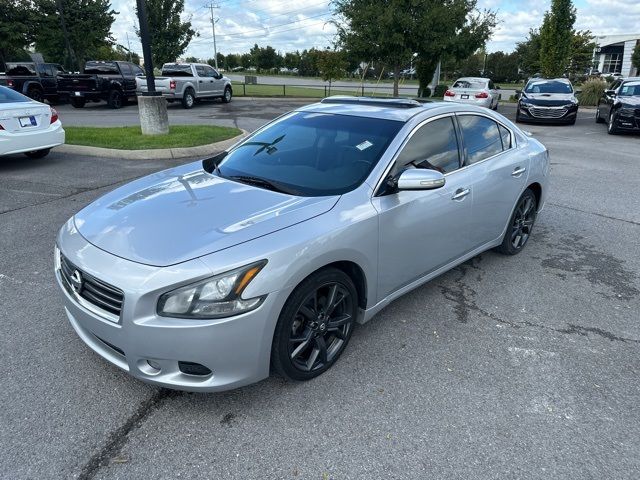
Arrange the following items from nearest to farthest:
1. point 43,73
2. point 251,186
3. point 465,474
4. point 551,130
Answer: point 465,474, point 251,186, point 551,130, point 43,73

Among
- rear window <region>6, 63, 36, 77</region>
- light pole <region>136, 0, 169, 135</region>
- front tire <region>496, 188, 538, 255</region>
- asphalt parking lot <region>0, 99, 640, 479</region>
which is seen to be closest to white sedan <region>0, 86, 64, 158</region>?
light pole <region>136, 0, 169, 135</region>

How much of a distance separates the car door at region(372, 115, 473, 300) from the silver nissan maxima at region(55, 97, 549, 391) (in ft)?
0.04

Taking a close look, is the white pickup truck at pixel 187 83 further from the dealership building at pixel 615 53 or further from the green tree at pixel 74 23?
the dealership building at pixel 615 53

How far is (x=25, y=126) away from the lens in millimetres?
7957

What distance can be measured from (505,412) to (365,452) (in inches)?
34.8

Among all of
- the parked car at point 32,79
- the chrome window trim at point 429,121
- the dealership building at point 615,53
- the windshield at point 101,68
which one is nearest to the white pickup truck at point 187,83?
the windshield at point 101,68

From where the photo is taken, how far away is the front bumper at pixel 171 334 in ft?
7.48

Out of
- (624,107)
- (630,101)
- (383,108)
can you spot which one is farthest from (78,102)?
(630,101)

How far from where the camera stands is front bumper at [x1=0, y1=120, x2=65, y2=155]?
7680mm

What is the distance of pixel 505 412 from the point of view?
266cm

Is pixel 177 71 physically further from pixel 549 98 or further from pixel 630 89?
pixel 630 89

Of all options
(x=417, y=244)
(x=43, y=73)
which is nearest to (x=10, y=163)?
(x=417, y=244)

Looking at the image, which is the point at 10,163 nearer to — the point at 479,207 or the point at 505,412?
the point at 479,207

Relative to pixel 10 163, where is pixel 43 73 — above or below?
above
